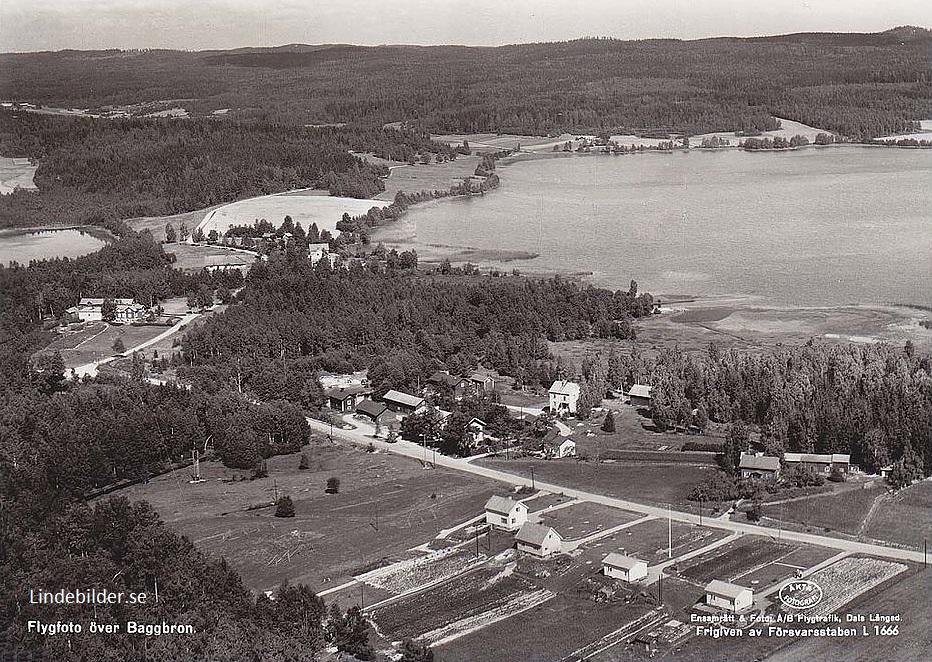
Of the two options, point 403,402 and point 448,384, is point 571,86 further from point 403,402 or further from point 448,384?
point 403,402

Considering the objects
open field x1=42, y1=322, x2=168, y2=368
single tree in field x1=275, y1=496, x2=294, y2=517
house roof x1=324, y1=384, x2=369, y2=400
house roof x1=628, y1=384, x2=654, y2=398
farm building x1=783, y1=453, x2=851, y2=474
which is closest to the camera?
single tree in field x1=275, y1=496, x2=294, y2=517

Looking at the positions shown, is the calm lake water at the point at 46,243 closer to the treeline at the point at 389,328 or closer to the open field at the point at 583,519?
the treeline at the point at 389,328

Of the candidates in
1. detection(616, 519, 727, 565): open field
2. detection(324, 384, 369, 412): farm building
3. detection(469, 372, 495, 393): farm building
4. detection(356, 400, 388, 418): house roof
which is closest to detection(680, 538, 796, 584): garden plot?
detection(616, 519, 727, 565): open field

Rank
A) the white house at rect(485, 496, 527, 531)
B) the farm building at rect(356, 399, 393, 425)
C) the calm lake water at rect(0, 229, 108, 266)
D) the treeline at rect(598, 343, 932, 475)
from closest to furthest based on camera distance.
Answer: the white house at rect(485, 496, 527, 531), the treeline at rect(598, 343, 932, 475), the farm building at rect(356, 399, 393, 425), the calm lake water at rect(0, 229, 108, 266)

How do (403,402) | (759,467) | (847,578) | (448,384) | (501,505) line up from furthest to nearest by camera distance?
(448,384) → (403,402) → (759,467) → (501,505) → (847,578)

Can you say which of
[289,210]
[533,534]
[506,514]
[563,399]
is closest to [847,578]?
[533,534]

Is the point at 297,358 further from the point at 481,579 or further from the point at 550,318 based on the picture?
the point at 481,579

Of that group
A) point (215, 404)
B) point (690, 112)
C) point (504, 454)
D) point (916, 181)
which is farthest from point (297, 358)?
point (690, 112)

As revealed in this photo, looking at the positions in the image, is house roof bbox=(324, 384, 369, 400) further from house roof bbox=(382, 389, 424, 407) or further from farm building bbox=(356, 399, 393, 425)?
house roof bbox=(382, 389, 424, 407)
